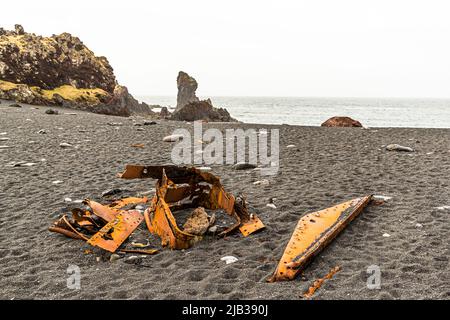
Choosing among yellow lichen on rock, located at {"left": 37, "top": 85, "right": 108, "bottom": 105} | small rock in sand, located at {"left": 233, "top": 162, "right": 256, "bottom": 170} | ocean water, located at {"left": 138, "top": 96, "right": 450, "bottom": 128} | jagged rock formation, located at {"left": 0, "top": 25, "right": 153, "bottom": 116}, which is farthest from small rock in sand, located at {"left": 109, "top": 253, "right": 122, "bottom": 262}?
ocean water, located at {"left": 138, "top": 96, "right": 450, "bottom": 128}

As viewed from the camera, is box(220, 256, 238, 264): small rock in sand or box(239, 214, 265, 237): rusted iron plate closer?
box(220, 256, 238, 264): small rock in sand

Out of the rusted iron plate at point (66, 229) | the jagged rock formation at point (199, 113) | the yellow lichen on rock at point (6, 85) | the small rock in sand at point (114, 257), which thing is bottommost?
the small rock in sand at point (114, 257)

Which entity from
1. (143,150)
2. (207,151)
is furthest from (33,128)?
(207,151)

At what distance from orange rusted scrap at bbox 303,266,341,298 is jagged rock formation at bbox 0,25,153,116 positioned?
28882 millimetres

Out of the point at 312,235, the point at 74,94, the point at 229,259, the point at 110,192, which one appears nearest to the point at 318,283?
the point at 312,235

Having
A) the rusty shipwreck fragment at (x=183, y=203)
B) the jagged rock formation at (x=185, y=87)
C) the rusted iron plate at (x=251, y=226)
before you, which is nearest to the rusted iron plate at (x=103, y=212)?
the rusty shipwreck fragment at (x=183, y=203)

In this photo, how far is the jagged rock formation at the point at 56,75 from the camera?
28.9m

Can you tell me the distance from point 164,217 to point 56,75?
31643 mm

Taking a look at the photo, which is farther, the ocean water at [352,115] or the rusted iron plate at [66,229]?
the ocean water at [352,115]

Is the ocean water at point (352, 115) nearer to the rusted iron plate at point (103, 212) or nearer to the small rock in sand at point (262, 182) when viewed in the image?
the small rock in sand at point (262, 182)

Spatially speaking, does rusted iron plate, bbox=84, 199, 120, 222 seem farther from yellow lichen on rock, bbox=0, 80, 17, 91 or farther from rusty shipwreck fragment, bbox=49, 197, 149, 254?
yellow lichen on rock, bbox=0, 80, 17, 91

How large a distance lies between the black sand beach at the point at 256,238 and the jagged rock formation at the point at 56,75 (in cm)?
2179

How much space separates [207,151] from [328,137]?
4.95 meters

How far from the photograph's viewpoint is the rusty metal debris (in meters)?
4.11
